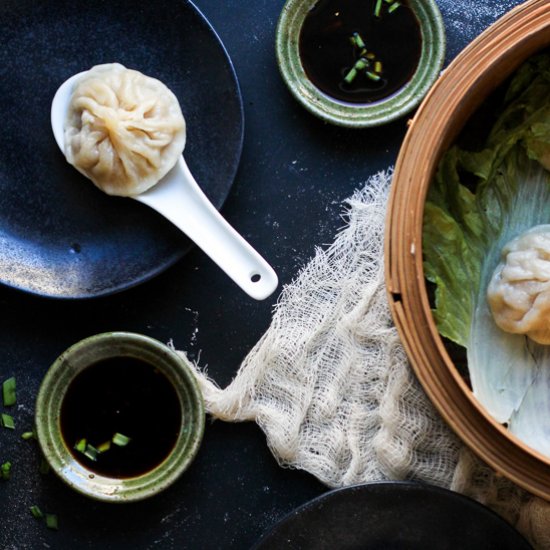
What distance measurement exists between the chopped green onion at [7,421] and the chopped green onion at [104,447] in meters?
0.32

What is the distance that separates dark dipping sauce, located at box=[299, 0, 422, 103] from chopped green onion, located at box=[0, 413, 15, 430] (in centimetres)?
153

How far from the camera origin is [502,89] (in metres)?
2.61

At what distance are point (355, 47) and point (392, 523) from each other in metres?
1.54

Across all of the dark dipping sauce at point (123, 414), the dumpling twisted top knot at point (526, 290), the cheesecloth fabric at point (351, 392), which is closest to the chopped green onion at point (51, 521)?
the dark dipping sauce at point (123, 414)

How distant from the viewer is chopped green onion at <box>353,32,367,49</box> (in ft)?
9.36

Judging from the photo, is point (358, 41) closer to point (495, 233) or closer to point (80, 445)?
point (495, 233)

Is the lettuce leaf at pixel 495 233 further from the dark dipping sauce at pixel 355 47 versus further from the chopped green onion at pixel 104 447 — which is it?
the chopped green onion at pixel 104 447

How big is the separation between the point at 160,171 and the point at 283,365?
0.74 metres

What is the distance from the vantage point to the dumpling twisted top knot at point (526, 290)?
2531 millimetres

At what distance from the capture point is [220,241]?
8.94ft

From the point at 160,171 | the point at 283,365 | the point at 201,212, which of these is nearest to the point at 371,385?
the point at 283,365

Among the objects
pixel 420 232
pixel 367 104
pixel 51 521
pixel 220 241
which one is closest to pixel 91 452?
pixel 51 521

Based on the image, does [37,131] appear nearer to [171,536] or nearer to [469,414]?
[171,536]

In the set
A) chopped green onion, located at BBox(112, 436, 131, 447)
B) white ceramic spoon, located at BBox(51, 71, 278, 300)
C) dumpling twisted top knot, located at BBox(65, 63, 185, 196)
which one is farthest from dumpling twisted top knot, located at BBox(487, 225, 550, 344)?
chopped green onion, located at BBox(112, 436, 131, 447)
